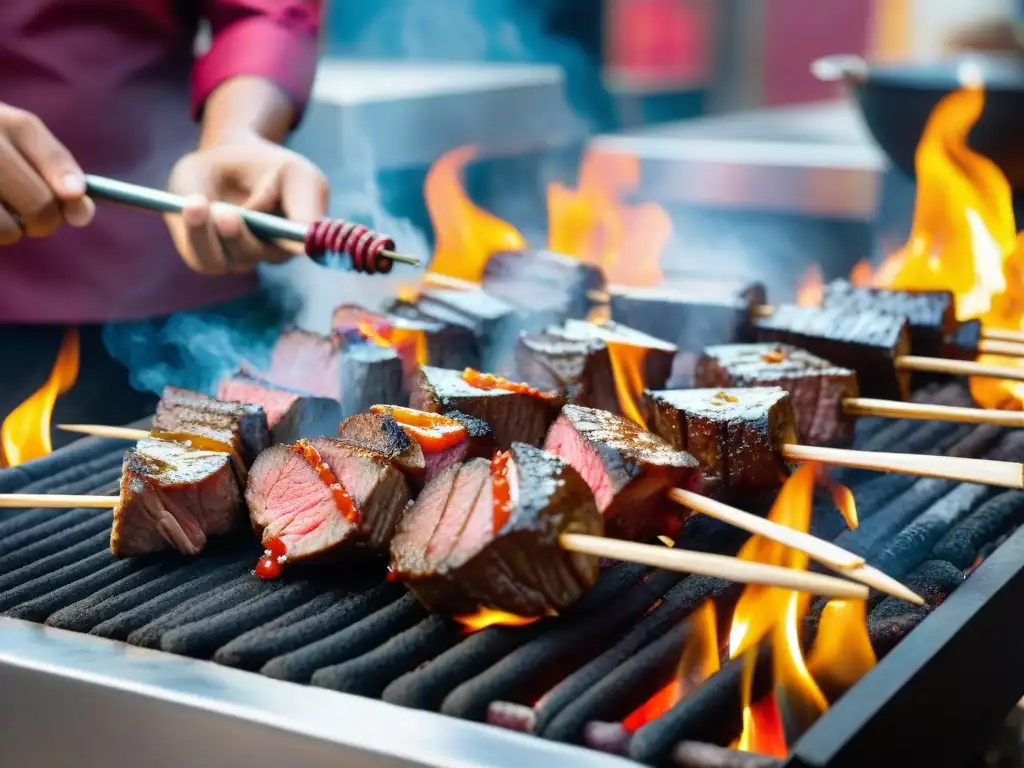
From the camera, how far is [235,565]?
7.33ft

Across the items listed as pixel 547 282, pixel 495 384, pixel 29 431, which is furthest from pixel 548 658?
pixel 547 282

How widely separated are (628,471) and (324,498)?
614mm

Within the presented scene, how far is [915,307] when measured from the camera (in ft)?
10.8

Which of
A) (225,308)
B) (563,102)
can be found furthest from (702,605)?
(563,102)

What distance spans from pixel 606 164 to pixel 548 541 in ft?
12.6

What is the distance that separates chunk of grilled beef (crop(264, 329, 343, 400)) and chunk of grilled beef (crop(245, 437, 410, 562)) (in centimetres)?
53

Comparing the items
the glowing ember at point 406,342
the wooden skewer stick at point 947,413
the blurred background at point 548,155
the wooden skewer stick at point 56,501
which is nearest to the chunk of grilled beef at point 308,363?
the glowing ember at point 406,342

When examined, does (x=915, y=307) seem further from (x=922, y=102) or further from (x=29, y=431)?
(x=29, y=431)

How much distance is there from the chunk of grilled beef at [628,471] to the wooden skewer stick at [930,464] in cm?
27

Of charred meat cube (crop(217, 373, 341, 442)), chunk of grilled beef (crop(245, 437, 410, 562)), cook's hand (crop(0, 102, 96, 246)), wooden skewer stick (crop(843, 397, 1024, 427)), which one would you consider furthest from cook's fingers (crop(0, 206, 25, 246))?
wooden skewer stick (crop(843, 397, 1024, 427))

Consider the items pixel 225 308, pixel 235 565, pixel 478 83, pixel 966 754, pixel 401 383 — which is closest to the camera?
pixel 966 754

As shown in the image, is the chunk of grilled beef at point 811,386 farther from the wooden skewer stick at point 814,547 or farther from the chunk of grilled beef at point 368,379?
the chunk of grilled beef at point 368,379

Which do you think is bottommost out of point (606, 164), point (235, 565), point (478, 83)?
point (235, 565)

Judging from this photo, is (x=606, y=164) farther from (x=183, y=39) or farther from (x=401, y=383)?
(x=401, y=383)
